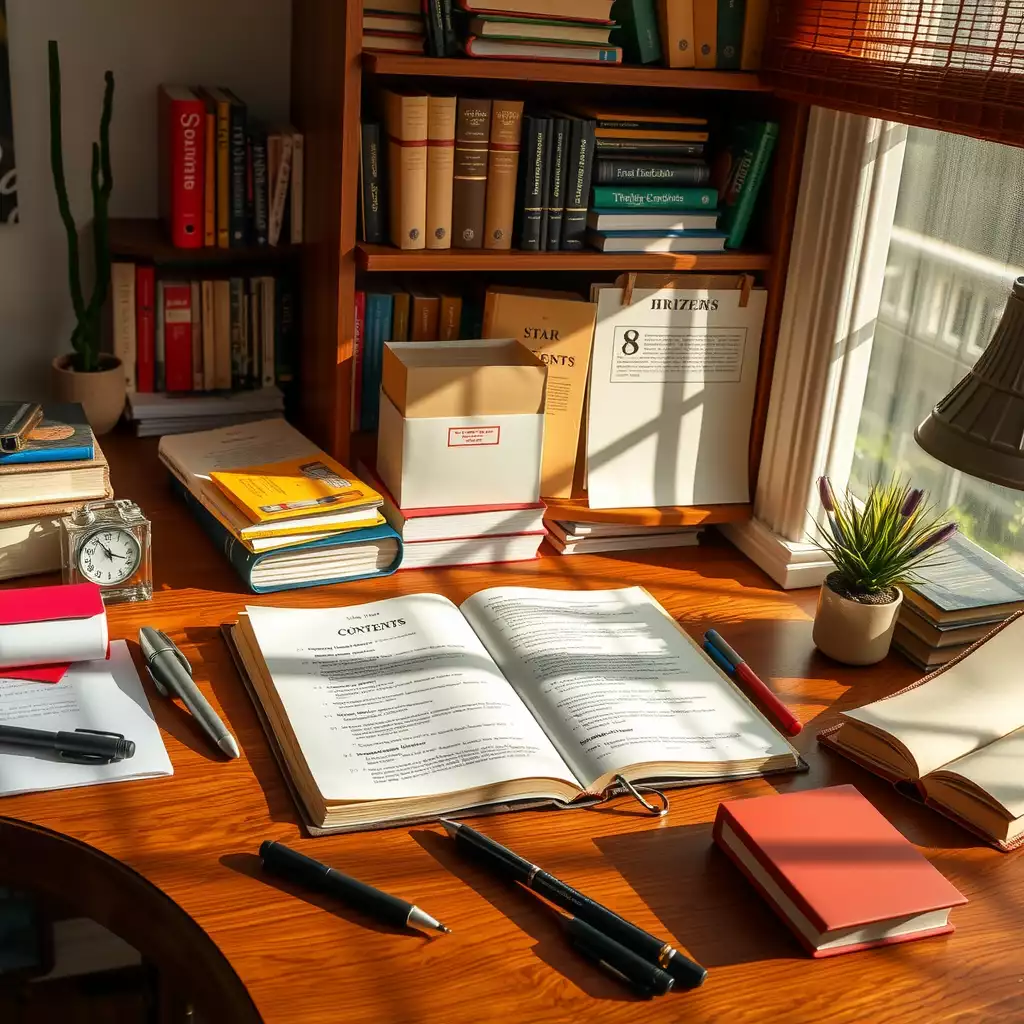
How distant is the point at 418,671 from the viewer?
1.32m

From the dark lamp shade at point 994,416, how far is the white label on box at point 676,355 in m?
0.62

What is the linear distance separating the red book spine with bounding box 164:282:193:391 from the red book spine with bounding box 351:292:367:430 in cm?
32

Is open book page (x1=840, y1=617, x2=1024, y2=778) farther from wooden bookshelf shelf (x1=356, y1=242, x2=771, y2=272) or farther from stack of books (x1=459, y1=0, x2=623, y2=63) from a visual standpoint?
stack of books (x1=459, y1=0, x2=623, y2=63)

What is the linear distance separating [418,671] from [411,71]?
73 centimetres

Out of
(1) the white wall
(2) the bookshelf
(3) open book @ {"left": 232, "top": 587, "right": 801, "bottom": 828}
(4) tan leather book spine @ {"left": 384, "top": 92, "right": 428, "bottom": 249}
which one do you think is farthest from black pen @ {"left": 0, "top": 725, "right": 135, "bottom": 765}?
(1) the white wall

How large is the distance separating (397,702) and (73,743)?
1.01 ft

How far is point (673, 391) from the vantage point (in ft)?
5.85

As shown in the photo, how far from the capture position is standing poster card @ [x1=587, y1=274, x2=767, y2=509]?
1.74 metres

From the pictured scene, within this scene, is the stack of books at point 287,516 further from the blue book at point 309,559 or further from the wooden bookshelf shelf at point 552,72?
the wooden bookshelf shelf at point 552,72

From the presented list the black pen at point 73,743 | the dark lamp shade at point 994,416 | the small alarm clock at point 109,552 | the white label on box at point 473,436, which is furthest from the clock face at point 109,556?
the dark lamp shade at point 994,416

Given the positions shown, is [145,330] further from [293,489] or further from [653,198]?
[653,198]

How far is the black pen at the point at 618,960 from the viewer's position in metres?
0.97

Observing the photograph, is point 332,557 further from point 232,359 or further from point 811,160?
point 811,160

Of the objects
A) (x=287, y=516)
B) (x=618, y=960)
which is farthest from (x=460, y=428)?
(x=618, y=960)
